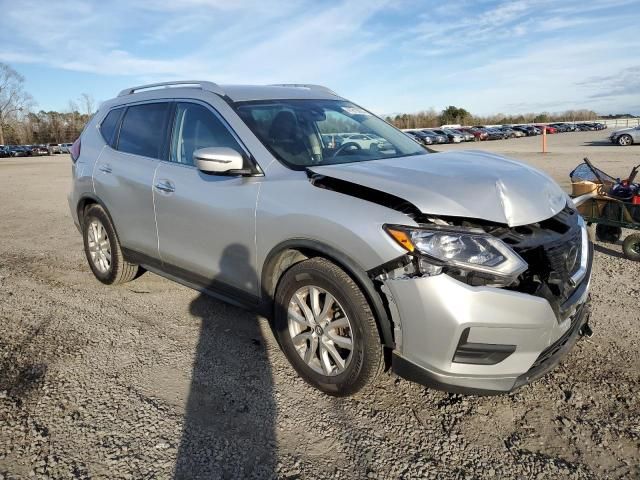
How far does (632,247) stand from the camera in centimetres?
553

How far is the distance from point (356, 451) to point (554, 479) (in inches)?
36.7

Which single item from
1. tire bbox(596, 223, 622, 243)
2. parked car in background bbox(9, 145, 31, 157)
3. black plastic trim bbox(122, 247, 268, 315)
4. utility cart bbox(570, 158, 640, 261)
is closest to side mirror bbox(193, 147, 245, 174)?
black plastic trim bbox(122, 247, 268, 315)

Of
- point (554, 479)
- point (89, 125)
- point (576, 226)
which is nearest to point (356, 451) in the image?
point (554, 479)

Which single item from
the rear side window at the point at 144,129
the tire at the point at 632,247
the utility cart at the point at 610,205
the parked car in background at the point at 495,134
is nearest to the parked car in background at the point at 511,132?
the parked car in background at the point at 495,134

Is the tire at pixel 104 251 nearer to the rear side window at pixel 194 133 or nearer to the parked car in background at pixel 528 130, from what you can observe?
the rear side window at pixel 194 133

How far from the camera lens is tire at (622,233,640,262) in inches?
216

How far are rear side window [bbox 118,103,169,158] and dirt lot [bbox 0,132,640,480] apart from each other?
1.45m

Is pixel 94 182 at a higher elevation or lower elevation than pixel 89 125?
lower

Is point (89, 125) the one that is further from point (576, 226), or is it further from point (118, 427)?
point (576, 226)

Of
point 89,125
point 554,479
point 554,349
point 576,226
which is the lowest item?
point 554,479

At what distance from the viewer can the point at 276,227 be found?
309 centimetres

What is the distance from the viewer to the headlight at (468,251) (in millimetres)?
2467

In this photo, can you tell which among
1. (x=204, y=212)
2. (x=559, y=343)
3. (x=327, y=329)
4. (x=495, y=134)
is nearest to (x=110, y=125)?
(x=204, y=212)

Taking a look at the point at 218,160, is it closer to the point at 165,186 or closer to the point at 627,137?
the point at 165,186
